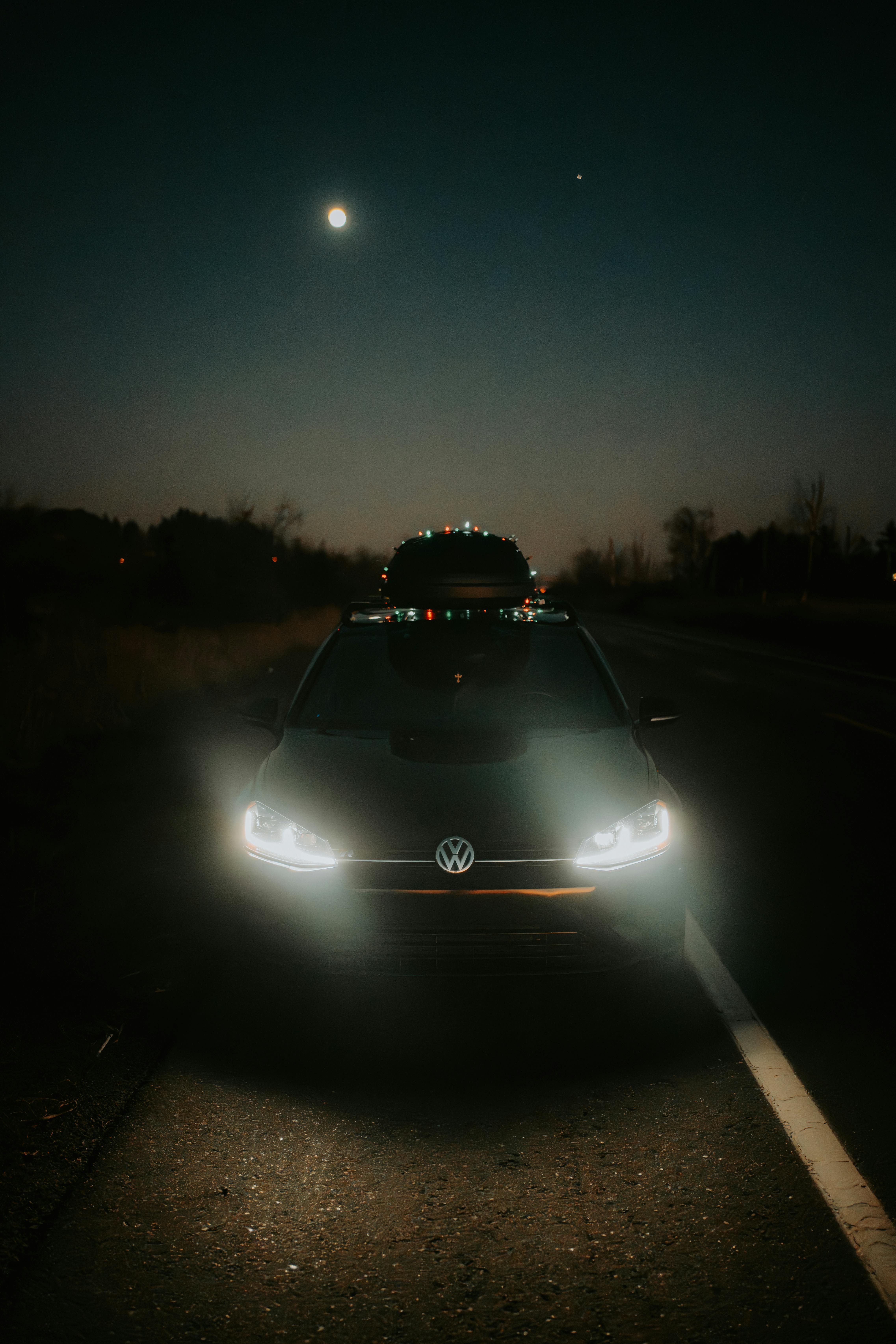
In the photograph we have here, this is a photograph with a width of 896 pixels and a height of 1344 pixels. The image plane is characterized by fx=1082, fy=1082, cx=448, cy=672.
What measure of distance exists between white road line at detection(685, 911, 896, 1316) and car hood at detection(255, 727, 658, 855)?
2.98 feet

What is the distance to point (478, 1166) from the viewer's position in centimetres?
312

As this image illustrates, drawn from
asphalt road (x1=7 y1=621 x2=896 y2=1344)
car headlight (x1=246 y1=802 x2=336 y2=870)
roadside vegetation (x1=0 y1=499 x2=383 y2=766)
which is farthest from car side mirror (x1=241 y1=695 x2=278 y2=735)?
roadside vegetation (x1=0 y1=499 x2=383 y2=766)

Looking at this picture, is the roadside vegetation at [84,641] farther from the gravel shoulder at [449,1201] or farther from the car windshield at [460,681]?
the gravel shoulder at [449,1201]

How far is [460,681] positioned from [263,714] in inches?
40.6

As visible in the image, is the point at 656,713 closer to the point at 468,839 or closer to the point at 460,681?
the point at 460,681

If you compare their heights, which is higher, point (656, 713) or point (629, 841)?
point (656, 713)

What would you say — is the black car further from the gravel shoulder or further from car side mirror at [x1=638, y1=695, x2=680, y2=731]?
the gravel shoulder

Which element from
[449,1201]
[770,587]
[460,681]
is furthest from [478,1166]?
[770,587]

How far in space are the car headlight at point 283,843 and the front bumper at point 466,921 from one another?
71mm

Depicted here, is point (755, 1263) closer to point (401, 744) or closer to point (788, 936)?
point (401, 744)

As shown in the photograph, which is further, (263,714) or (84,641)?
(84,641)

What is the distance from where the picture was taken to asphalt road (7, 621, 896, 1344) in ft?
8.11

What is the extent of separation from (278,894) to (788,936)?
279cm

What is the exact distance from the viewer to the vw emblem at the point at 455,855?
154 inches
